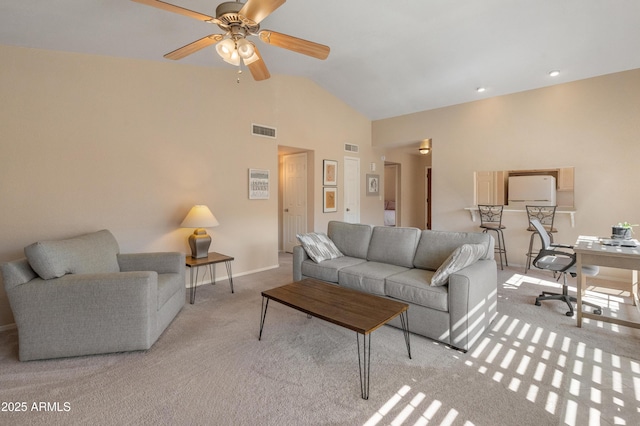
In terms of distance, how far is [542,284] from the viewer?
4.11m

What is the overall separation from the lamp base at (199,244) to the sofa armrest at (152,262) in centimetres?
61

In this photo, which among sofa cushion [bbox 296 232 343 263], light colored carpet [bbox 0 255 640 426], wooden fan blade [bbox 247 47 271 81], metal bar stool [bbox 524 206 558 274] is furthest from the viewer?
metal bar stool [bbox 524 206 558 274]

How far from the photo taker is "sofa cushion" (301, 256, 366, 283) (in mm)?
3220

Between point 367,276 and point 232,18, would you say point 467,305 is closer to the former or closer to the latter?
point 367,276

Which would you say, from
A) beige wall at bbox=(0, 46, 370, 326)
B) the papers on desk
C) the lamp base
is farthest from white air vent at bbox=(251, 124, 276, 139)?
the papers on desk

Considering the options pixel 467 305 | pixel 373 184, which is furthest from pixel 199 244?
pixel 373 184

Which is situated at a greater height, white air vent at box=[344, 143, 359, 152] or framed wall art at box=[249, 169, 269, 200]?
white air vent at box=[344, 143, 359, 152]

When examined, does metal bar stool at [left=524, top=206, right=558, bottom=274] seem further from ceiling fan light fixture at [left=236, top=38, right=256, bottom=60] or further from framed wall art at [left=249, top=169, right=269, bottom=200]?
ceiling fan light fixture at [left=236, top=38, right=256, bottom=60]

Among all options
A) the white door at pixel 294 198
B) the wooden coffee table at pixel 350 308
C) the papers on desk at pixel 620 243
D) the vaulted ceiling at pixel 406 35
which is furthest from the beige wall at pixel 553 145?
the wooden coffee table at pixel 350 308

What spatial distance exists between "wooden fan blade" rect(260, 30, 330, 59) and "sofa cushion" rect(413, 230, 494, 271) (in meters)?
2.02

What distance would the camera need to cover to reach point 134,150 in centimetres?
359

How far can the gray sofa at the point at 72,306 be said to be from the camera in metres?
2.22

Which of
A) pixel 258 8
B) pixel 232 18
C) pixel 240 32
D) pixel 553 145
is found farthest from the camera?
pixel 553 145

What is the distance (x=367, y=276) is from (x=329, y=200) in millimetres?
3378
